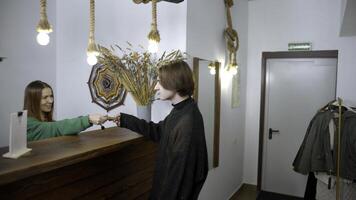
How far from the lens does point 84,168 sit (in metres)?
1.44

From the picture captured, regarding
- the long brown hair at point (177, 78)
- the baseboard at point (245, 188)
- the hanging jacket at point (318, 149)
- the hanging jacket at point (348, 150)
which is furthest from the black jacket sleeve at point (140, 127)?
the baseboard at point (245, 188)

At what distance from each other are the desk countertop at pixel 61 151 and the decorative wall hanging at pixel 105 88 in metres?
0.93

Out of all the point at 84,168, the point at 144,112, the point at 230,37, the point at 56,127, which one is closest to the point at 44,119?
the point at 56,127

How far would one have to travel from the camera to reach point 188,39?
2564 mm

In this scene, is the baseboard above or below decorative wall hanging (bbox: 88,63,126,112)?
below

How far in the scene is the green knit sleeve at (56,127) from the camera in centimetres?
173

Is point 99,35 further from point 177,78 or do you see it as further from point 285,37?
point 285,37

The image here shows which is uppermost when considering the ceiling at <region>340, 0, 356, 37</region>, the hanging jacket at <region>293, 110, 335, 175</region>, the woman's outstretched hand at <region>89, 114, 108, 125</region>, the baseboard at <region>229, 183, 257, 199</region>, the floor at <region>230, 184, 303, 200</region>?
the ceiling at <region>340, 0, 356, 37</region>

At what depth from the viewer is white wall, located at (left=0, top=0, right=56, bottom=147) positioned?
110 inches

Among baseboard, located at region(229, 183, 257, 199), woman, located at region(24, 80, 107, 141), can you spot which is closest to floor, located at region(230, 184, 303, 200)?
baseboard, located at region(229, 183, 257, 199)

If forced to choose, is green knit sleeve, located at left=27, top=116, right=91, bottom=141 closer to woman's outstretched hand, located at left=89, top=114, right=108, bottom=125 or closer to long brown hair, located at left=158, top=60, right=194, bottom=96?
woman's outstretched hand, located at left=89, top=114, right=108, bottom=125

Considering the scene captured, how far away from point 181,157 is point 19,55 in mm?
2339

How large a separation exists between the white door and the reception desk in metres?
2.70

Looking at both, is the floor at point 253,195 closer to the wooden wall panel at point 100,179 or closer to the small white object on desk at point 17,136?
the wooden wall panel at point 100,179
